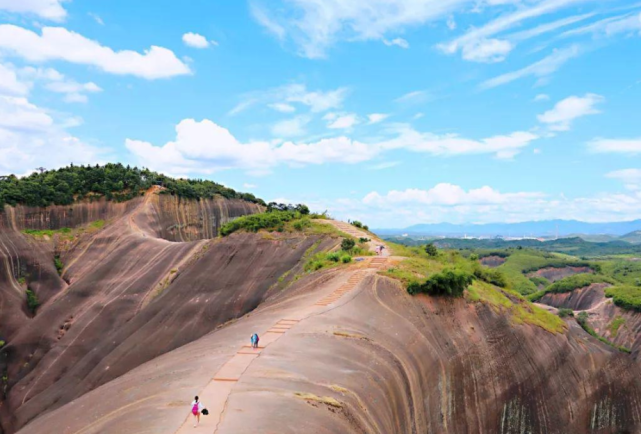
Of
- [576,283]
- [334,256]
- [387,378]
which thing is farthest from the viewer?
[576,283]

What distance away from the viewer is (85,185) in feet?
212

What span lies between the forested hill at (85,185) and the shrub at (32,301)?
12.5m

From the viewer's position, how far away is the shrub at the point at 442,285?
25797 millimetres

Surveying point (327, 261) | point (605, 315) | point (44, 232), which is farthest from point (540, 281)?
point (44, 232)

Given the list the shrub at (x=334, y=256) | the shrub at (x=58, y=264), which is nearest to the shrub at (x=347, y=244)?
the shrub at (x=334, y=256)

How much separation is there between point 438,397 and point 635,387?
21168 millimetres

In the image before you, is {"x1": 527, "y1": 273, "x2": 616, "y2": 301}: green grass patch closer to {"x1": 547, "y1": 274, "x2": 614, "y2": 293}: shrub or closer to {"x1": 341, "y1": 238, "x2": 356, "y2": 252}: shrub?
{"x1": 547, "y1": 274, "x2": 614, "y2": 293}: shrub

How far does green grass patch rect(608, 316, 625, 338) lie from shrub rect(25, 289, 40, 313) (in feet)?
240

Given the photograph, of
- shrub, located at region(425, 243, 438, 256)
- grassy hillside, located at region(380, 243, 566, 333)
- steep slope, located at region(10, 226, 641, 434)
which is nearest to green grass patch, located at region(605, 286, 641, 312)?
steep slope, located at region(10, 226, 641, 434)

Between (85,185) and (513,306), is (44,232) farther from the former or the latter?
(513,306)

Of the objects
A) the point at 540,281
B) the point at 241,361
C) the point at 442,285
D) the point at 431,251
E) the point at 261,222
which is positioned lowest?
the point at 540,281

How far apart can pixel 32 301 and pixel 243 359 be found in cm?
4187

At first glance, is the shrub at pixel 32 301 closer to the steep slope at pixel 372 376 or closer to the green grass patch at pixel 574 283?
the steep slope at pixel 372 376

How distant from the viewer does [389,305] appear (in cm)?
2433
